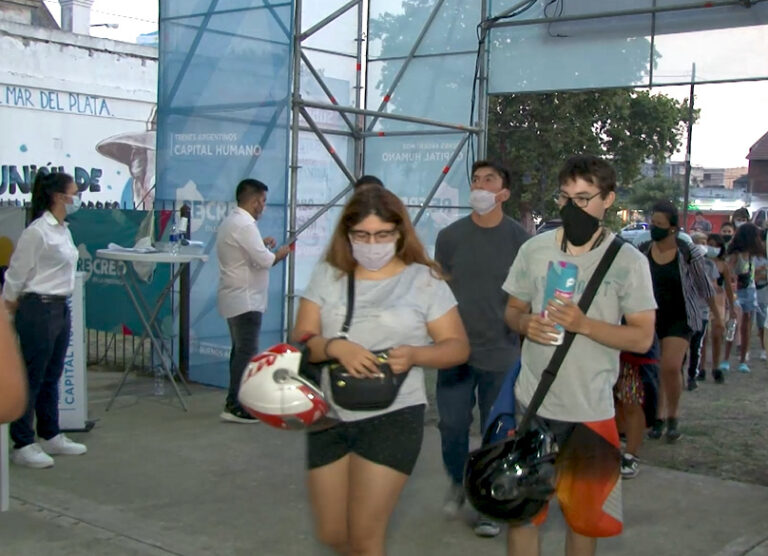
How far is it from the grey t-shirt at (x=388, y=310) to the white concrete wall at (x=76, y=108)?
20.8 metres

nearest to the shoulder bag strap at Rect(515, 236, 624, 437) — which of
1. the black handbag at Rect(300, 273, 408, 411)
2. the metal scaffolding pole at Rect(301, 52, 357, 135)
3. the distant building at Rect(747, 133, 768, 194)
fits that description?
the black handbag at Rect(300, 273, 408, 411)

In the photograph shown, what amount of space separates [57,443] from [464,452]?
295 centimetres

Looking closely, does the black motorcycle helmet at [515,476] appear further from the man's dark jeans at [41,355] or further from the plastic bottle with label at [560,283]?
the man's dark jeans at [41,355]

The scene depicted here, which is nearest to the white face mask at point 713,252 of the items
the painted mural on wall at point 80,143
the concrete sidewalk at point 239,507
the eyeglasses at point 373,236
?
the concrete sidewalk at point 239,507

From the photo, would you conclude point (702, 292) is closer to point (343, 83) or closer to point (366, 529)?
point (366, 529)

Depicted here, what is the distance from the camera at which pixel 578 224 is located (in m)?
3.87

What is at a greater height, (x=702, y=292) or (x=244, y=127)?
(x=244, y=127)

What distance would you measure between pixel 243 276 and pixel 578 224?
14.4 ft

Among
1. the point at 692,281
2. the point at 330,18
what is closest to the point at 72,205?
the point at 330,18

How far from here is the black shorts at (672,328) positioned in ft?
23.7

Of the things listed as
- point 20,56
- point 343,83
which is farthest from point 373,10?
point 20,56

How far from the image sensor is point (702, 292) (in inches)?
296

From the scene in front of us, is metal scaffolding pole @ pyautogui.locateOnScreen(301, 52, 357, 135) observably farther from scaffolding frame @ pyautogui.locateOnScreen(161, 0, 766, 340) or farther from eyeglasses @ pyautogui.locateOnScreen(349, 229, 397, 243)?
eyeglasses @ pyautogui.locateOnScreen(349, 229, 397, 243)

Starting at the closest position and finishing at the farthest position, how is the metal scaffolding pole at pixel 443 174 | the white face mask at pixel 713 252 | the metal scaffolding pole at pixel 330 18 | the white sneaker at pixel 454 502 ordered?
the white sneaker at pixel 454 502 → the metal scaffolding pole at pixel 330 18 → the metal scaffolding pole at pixel 443 174 → the white face mask at pixel 713 252
